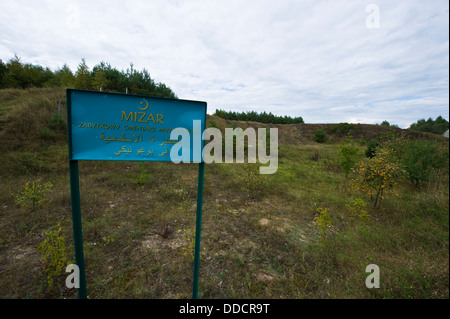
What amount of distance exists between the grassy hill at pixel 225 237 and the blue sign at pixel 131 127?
1.91 metres

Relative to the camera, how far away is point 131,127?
6.36 feet

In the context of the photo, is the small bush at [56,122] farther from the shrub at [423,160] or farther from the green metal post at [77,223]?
the shrub at [423,160]

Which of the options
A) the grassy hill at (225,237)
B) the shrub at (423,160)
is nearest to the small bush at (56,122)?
the grassy hill at (225,237)

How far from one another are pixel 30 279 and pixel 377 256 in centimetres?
549

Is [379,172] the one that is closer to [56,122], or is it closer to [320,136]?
[56,122]

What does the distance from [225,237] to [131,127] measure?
2842 millimetres

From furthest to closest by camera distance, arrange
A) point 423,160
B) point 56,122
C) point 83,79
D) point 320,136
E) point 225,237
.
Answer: point 320,136 → point 83,79 → point 56,122 → point 423,160 → point 225,237

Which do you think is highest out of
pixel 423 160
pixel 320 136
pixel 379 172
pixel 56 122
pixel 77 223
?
pixel 320 136

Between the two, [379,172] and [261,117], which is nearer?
[379,172]

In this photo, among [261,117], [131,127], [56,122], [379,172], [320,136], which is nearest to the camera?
[131,127]

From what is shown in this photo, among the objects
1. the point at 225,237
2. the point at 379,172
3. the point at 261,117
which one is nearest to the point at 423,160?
the point at 379,172

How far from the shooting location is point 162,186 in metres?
6.10
